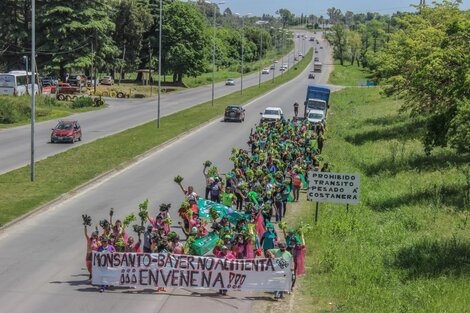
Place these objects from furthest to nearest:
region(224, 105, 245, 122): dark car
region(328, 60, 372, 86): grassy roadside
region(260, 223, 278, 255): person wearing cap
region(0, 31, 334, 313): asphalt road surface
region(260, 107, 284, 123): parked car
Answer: region(328, 60, 372, 86): grassy roadside
region(224, 105, 245, 122): dark car
region(260, 107, 284, 123): parked car
region(260, 223, 278, 255): person wearing cap
region(0, 31, 334, 313): asphalt road surface

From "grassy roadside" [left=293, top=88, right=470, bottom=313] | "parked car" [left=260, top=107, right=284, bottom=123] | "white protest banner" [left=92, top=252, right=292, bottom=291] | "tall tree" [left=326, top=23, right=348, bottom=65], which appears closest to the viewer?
"grassy roadside" [left=293, top=88, right=470, bottom=313]

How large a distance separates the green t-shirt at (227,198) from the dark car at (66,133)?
24.3 m

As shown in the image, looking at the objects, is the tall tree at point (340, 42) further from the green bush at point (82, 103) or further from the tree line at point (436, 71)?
the tree line at point (436, 71)

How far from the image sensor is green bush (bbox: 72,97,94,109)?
72500 millimetres

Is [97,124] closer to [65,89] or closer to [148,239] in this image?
[65,89]

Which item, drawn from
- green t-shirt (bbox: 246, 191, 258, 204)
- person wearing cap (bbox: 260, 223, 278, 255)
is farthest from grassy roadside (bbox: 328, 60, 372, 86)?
person wearing cap (bbox: 260, 223, 278, 255)

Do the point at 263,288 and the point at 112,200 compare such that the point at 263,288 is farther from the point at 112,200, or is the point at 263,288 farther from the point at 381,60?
the point at 381,60

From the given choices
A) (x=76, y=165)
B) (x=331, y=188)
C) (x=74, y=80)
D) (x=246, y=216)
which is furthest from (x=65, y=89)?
(x=246, y=216)

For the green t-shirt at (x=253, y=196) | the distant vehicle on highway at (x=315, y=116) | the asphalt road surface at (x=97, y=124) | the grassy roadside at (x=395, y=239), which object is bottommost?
the asphalt road surface at (x=97, y=124)

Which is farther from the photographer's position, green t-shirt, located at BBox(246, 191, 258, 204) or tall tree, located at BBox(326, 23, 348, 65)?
tall tree, located at BBox(326, 23, 348, 65)

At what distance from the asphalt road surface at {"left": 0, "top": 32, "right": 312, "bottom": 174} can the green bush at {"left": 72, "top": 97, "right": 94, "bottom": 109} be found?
2093 mm

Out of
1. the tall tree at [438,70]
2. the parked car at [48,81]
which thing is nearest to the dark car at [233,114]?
the tall tree at [438,70]

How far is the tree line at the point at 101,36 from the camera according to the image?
3354 inches

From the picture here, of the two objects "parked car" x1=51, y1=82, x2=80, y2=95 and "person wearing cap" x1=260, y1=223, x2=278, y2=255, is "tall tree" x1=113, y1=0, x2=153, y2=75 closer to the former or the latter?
"parked car" x1=51, y1=82, x2=80, y2=95
